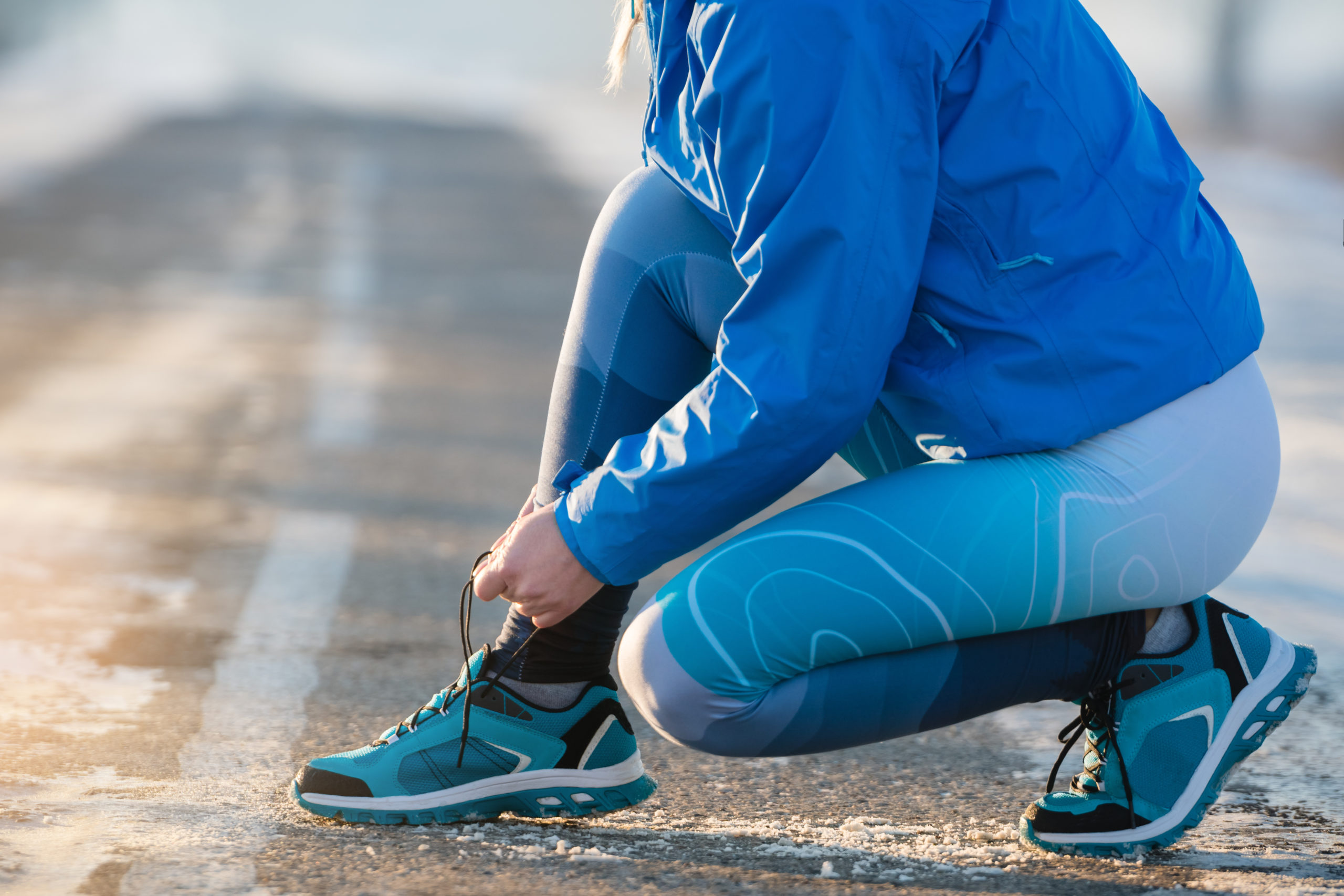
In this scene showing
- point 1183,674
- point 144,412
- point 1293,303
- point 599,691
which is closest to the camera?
point 1183,674

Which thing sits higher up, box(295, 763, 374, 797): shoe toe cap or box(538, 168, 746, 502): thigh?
box(538, 168, 746, 502): thigh

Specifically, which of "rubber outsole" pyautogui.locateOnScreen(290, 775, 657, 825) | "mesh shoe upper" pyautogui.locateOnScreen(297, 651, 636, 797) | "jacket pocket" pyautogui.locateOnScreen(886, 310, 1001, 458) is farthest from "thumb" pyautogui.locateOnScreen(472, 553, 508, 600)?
"jacket pocket" pyautogui.locateOnScreen(886, 310, 1001, 458)

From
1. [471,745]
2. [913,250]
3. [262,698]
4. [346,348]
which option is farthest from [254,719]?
[346,348]

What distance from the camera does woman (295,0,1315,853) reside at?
Result: 60.0 inches

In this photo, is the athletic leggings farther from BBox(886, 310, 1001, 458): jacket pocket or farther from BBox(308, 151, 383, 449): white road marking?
BBox(308, 151, 383, 449): white road marking

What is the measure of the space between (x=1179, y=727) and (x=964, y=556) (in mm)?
365

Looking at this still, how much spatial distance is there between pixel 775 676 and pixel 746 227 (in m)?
0.51

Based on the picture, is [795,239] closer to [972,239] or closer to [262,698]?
[972,239]

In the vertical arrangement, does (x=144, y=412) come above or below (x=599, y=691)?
below

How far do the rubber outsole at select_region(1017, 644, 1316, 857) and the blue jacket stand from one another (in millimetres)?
398

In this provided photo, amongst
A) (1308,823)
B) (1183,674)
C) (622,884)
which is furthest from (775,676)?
(1308,823)

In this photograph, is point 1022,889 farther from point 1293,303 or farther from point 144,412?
point 1293,303

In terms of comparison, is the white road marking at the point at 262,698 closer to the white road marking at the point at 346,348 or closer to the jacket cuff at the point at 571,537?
the white road marking at the point at 346,348

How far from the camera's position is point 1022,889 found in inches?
64.2
